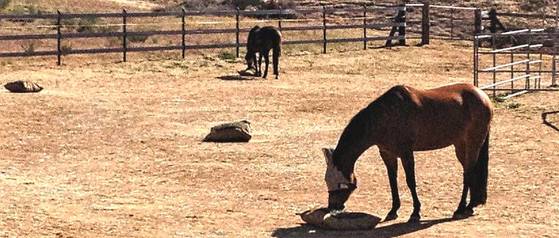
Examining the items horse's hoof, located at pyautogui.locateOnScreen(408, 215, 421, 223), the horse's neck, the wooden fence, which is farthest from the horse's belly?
the wooden fence

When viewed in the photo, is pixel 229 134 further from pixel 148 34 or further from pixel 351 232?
pixel 148 34

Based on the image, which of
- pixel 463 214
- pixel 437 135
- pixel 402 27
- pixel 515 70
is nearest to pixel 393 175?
pixel 437 135

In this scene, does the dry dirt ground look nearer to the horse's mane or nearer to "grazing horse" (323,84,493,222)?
"grazing horse" (323,84,493,222)

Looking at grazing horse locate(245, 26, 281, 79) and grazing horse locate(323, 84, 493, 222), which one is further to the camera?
grazing horse locate(245, 26, 281, 79)

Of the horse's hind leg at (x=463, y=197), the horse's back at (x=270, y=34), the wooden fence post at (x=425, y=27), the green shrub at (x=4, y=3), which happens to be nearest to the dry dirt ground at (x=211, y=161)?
the horse's hind leg at (x=463, y=197)

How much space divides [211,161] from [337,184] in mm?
4136

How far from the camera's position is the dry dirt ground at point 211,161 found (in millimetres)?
9289

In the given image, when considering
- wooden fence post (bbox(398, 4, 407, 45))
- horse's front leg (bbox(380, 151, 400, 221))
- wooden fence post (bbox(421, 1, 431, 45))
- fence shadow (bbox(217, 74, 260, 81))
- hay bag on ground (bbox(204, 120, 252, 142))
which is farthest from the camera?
wooden fence post (bbox(398, 4, 407, 45))

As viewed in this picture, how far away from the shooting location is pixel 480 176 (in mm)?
9812

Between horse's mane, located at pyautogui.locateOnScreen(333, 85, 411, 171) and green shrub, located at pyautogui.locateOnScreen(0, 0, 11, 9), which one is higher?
green shrub, located at pyautogui.locateOnScreen(0, 0, 11, 9)

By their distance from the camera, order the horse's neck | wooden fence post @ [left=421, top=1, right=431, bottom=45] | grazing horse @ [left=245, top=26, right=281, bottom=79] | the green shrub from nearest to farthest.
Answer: the horse's neck, grazing horse @ [left=245, top=26, right=281, bottom=79], wooden fence post @ [left=421, top=1, right=431, bottom=45], the green shrub

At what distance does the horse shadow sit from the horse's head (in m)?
0.27

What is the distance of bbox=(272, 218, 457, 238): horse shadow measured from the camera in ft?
28.8

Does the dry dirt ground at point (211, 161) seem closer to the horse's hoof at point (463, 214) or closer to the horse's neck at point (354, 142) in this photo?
the horse's hoof at point (463, 214)
